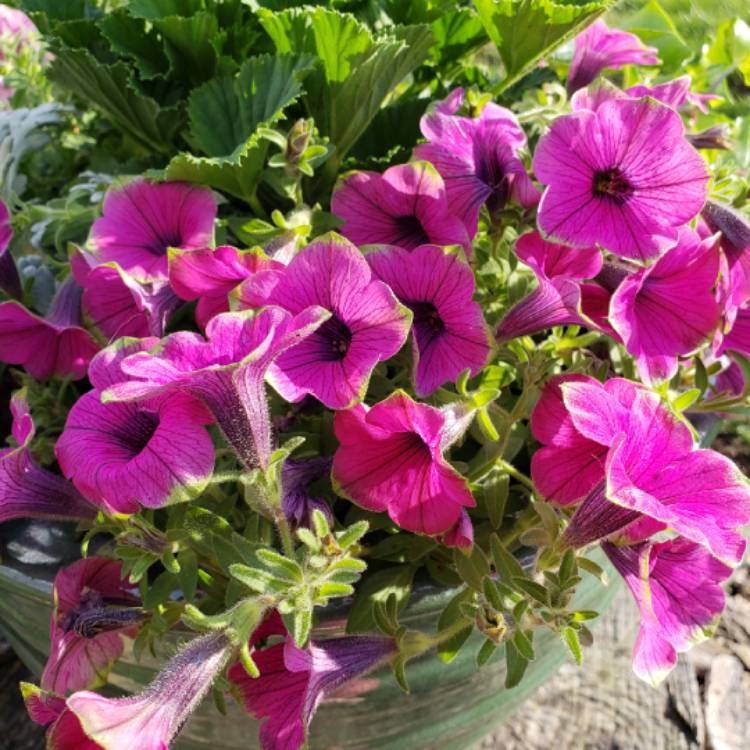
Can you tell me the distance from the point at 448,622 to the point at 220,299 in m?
0.27

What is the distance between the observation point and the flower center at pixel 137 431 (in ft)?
1.77

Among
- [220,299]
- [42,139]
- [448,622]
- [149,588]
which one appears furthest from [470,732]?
[42,139]

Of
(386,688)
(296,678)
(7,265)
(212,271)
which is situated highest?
(212,271)

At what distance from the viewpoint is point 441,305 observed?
58cm

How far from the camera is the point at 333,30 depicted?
28.0 inches

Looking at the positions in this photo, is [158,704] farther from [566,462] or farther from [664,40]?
[664,40]

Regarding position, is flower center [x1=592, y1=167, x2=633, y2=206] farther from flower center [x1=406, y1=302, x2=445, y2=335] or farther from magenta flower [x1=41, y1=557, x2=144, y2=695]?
magenta flower [x1=41, y1=557, x2=144, y2=695]

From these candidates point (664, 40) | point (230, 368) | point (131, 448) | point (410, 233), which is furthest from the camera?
point (664, 40)

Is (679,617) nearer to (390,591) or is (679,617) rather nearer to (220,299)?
(390,591)

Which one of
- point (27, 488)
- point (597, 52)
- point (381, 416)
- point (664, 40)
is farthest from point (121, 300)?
point (664, 40)

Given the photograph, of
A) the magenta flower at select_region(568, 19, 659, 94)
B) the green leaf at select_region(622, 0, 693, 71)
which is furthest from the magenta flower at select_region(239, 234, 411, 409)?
the green leaf at select_region(622, 0, 693, 71)

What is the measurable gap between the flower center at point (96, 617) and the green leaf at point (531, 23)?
54 centimetres

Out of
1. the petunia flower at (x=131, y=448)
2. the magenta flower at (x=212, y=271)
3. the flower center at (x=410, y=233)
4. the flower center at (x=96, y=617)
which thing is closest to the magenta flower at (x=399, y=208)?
the flower center at (x=410, y=233)

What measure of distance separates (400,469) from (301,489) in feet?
0.26
